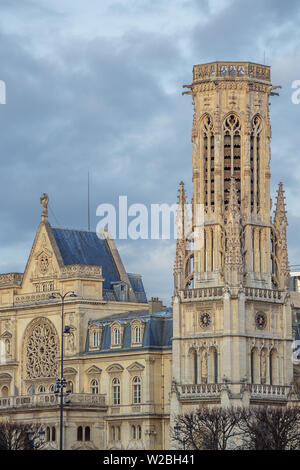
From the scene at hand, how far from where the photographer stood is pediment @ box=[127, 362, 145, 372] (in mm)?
174625

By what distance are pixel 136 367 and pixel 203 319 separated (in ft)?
33.0

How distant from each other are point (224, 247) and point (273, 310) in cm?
767

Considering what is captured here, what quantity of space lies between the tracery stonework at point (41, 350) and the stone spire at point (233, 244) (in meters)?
24.7

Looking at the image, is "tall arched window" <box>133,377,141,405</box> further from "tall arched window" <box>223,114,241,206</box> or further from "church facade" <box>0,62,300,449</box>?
"tall arched window" <box>223,114,241,206</box>

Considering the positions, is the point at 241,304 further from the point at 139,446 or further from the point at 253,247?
the point at 139,446

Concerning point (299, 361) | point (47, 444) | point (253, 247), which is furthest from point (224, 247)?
point (47, 444)

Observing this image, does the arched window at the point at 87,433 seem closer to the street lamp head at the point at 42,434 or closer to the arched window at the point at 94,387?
the arched window at the point at 94,387

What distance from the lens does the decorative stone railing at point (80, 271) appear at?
182 meters

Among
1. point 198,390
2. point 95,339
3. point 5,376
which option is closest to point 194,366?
point 198,390

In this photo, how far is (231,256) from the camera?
16700cm

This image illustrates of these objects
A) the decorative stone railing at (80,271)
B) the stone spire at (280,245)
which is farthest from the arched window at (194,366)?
the decorative stone railing at (80,271)

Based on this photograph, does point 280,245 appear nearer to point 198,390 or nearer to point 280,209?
point 280,209

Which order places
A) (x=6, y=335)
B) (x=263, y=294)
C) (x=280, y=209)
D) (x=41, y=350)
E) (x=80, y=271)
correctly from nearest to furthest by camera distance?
1. (x=263, y=294)
2. (x=280, y=209)
3. (x=80, y=271)
4. (x=41, y=350)
5. (x=6, y=335)

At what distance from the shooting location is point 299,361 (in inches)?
6900
